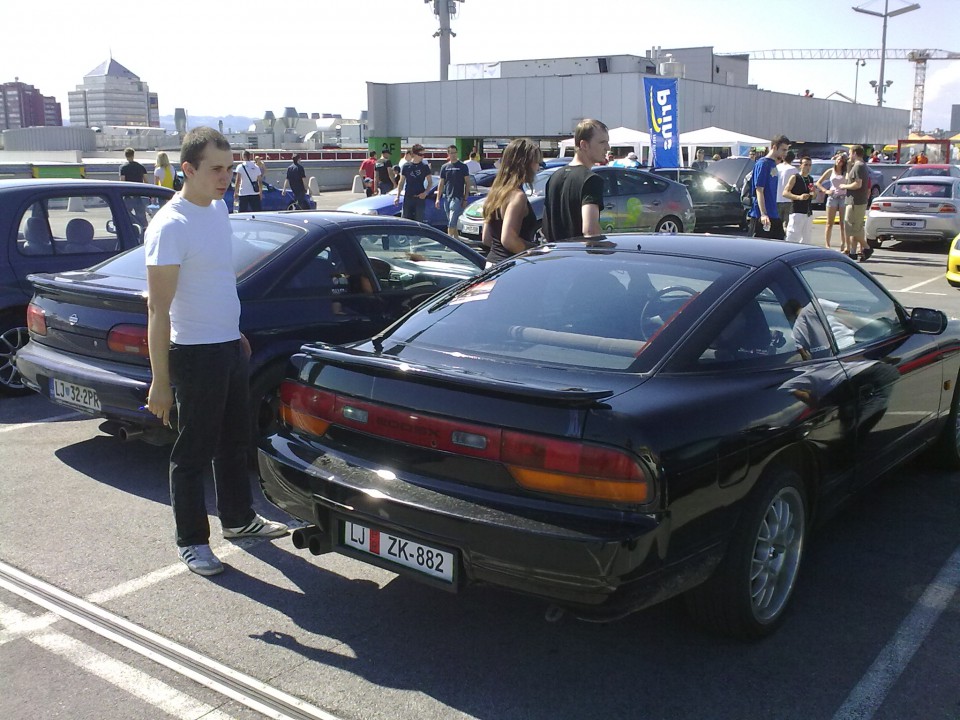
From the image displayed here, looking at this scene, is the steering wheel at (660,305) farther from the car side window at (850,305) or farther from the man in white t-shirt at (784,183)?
the man in white t-shirt at (784,183)

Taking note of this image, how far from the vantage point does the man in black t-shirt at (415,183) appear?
54.0 ft

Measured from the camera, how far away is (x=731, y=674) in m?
3.24

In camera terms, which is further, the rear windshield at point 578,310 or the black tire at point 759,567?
the rear windshield at point 578,310

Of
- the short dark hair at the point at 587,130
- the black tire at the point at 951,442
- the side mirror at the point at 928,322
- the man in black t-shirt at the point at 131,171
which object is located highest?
Result: the short dark hair at the point at 587,130

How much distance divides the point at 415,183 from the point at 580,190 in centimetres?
1094

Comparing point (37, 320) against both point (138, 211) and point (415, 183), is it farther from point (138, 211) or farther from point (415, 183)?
point (415, 183)

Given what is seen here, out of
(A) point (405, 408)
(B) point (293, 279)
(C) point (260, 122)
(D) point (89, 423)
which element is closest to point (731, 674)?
(A) point (405, 408)

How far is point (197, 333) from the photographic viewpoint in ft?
12.6

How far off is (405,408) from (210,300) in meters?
1.11

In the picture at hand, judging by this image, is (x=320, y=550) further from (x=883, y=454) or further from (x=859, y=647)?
(x=883, y=454)

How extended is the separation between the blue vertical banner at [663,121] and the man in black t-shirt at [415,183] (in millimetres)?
5910

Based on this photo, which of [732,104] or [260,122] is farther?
[260,122]

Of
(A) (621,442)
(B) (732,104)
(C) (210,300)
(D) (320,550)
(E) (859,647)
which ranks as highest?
(B) (732,104)

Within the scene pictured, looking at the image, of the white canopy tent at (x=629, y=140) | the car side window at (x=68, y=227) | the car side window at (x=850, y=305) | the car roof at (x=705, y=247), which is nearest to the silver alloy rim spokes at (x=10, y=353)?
the car side window at (x=68, y=227)
